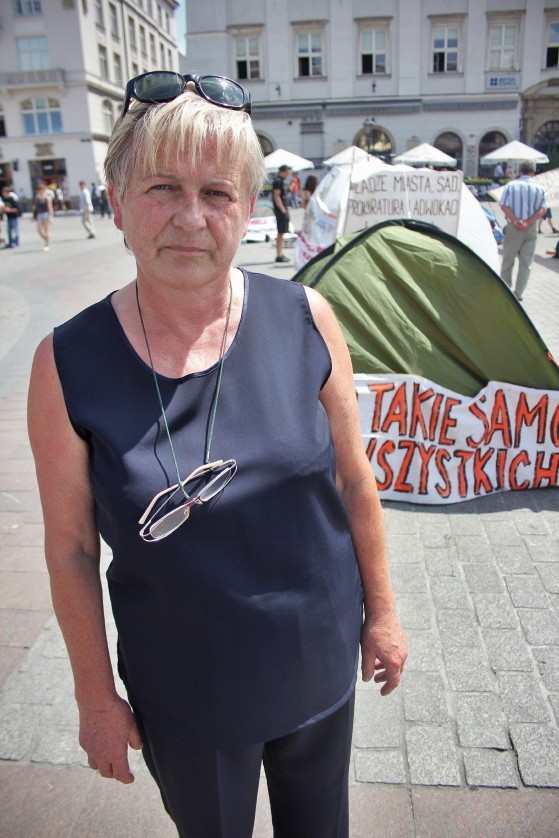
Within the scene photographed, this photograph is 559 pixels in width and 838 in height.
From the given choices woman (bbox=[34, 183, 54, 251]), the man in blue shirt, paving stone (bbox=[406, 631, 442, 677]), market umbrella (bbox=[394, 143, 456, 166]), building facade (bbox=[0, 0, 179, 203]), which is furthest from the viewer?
building facade (bbox=[0, 0, 179, 203])

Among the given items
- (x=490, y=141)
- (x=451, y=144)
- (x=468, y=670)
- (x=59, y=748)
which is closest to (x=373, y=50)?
(x=451, y=144)

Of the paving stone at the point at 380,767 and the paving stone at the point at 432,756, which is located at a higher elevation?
the paving stone at the point at 432,756

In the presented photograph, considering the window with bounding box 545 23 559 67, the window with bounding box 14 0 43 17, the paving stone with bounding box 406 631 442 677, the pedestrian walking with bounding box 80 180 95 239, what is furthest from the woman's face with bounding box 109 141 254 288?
the window with bounding box 14 0 43 17

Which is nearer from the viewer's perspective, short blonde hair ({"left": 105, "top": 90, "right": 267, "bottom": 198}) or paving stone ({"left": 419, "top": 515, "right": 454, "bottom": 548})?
short blonde hair ({"left": 105, "top": 90, "right": 267, "bottom": 198})

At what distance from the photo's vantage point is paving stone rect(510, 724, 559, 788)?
81.3 inches

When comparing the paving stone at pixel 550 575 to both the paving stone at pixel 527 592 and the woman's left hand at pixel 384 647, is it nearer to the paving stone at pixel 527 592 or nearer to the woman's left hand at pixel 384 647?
the paving stone at pixel 527 592

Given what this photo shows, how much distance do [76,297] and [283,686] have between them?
30.6ft

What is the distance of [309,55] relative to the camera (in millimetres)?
37312

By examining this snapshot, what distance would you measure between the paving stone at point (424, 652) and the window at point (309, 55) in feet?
133

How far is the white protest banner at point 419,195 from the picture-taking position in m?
5.86

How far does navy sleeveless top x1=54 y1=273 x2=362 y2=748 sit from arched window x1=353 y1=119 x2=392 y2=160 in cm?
3999

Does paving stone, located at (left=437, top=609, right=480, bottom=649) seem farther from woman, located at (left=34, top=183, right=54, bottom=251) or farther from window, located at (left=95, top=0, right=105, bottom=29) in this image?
window, located at (left=95, top=0, right=105, bottom=29)

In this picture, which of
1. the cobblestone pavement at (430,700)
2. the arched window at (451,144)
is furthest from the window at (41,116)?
the cobblestone pavement at (430,700)

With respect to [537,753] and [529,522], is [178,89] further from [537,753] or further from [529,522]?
[529,522]
